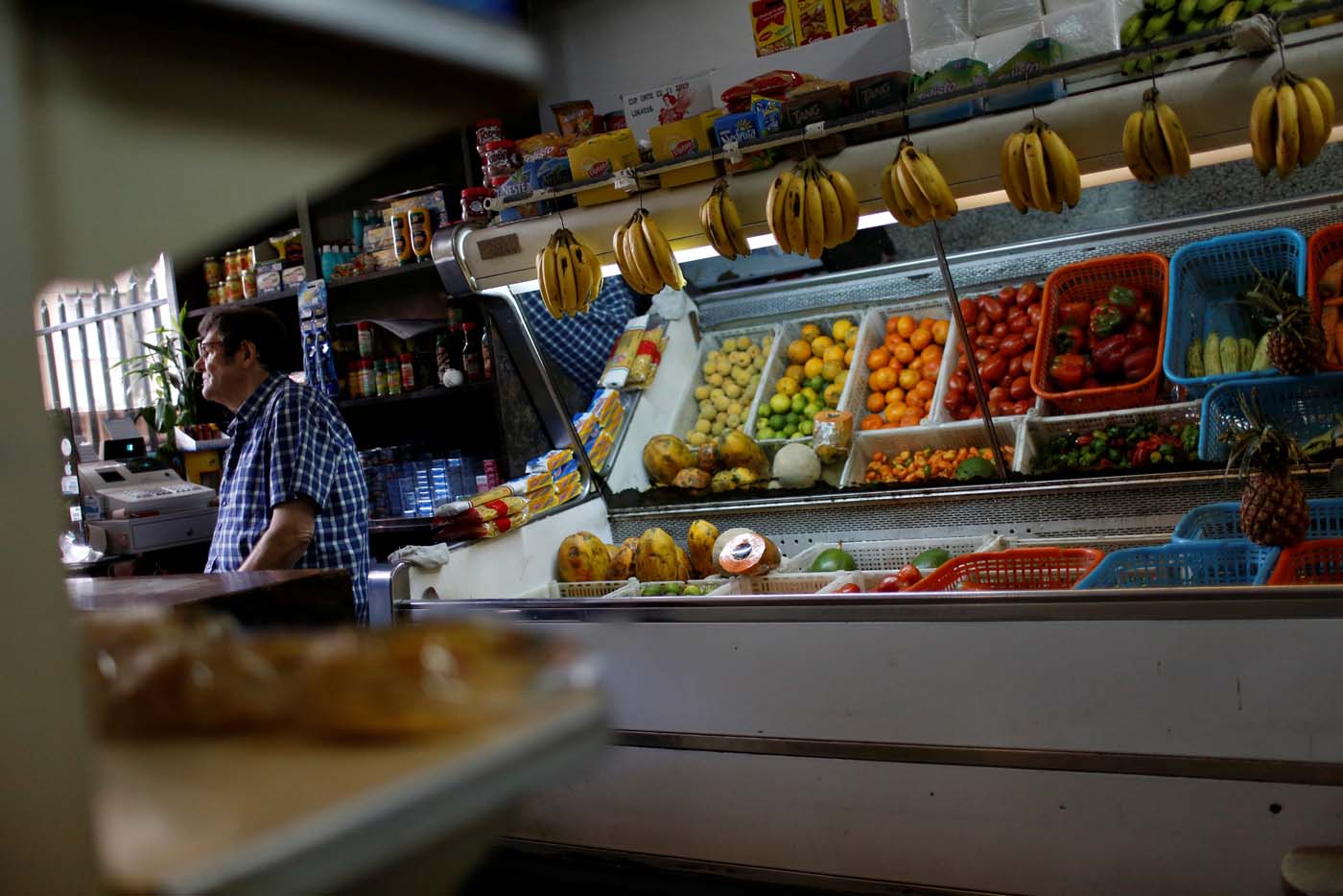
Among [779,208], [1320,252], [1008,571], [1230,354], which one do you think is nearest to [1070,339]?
[1230,354]

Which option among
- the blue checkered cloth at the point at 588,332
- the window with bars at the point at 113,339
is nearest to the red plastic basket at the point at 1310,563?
the blue checkered cloth at the point at 588,332

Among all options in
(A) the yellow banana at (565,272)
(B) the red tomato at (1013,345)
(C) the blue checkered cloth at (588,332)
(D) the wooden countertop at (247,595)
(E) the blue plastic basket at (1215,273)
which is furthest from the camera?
(C) the blue checkered cloth at (588,332)

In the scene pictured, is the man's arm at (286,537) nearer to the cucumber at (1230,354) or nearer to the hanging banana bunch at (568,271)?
the hanging banana bunch at (568,271)

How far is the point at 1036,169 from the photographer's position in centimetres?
285

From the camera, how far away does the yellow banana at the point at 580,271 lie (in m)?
3.48

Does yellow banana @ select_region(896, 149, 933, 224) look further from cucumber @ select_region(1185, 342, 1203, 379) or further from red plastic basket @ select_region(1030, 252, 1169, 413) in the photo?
cucumber @ select_region(1185, 342, 1203, 379)

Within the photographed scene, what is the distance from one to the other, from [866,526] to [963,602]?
47.5 inches

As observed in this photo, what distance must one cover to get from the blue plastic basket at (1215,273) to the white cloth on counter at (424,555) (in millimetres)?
2553

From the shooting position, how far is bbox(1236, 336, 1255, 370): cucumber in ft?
11.6

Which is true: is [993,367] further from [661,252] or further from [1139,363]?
[661,252]

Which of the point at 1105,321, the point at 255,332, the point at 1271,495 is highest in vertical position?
the point at 255,332

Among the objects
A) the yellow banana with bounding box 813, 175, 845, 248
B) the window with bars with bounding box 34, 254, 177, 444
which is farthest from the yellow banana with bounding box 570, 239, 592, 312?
the window with bars with bounding box 34, 254, 177, 444

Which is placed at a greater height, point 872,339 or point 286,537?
point 872,339

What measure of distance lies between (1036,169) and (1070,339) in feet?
4.37
